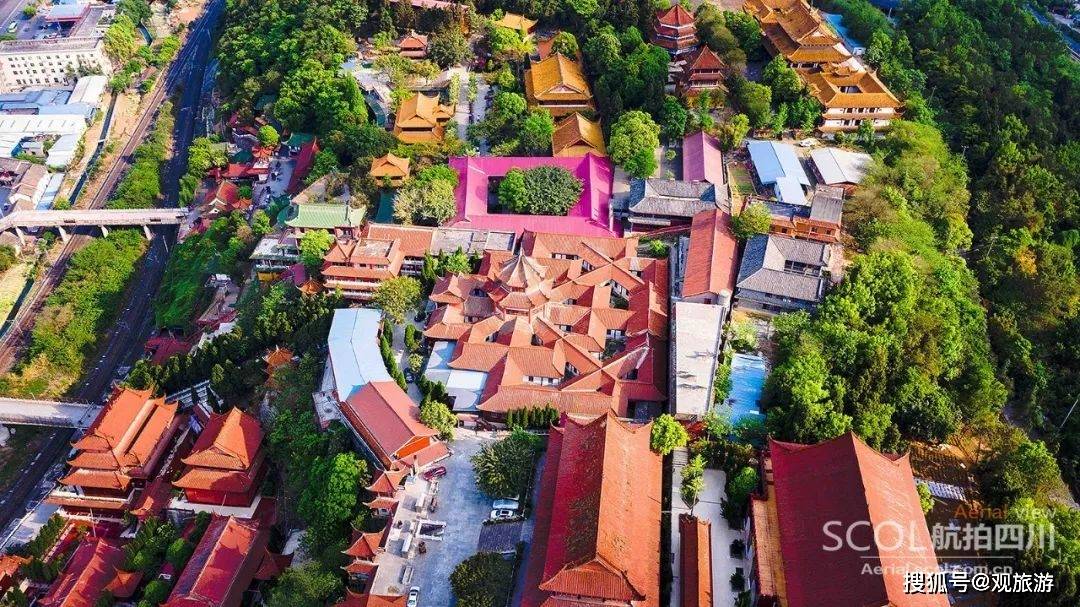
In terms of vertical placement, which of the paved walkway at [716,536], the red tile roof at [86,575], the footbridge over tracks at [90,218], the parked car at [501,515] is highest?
the paved walkway at [716,536]

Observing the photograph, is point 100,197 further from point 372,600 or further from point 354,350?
point 372,600

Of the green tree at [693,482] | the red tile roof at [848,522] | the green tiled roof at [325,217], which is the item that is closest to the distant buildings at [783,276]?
the green tree at [693,482]

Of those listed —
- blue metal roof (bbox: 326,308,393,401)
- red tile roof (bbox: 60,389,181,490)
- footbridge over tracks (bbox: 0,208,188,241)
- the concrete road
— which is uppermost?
blue metal roof (bbox: 326,308,393,401)

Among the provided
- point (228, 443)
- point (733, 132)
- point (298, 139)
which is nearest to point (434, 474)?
point (228, 443)

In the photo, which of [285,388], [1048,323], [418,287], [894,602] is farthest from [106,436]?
[1048,323]

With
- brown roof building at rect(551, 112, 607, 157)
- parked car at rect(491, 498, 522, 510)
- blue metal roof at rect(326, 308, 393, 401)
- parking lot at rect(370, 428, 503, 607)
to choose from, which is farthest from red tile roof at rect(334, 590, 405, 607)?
A: brown roof building at rect(551, 112, 607, 157)

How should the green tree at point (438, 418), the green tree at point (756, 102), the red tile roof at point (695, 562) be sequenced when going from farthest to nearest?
the green tree at point (756, 102) < the green tree at point (438, 418) < the red tile roof at point (695, 562)

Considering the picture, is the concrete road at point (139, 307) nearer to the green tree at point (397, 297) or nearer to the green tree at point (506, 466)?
the green tree at point (397, 297)

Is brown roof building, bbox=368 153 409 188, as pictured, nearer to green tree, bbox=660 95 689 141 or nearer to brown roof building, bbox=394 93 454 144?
brown roof building, bbox=394 93 454 144
